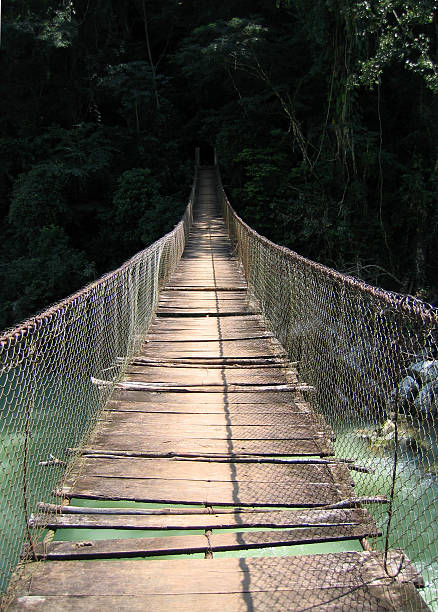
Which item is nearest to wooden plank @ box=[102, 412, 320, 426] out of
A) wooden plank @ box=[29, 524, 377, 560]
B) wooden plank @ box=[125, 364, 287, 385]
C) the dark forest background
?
wooden plank @ box=[125, 364, 287, 385]

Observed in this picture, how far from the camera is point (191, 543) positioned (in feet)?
6.06

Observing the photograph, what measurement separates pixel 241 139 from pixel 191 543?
39.9 ft

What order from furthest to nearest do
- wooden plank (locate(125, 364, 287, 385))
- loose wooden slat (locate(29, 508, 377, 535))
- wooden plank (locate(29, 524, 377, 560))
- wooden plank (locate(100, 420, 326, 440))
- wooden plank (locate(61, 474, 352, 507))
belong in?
wooden plank (locate(125, 364, 287, 385)) → wooden plank (locate(100, 420, 326, 440)) → wooden plank (locate(61, 474, 352, 507)) → loose wooden slat (locate(29, 508, 377, 535)) → wooden plank (locate(29, 524, 377, 560))

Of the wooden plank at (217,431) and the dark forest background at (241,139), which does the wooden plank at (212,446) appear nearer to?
the wooden plank at (217,431)

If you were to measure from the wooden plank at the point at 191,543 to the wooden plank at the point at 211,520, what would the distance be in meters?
0.04

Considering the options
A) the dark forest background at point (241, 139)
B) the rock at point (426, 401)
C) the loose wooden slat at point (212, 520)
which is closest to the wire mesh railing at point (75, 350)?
the loose wooden slat at point (212, 520)

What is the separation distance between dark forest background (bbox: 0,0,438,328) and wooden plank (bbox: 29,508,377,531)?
7.97 meters

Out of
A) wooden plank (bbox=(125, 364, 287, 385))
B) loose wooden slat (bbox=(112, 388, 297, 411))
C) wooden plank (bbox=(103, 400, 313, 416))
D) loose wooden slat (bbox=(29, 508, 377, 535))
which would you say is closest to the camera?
loose wooden slat (bbox=(29, 508, 377, 535))

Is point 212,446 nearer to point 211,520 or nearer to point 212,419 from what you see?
point 212,419

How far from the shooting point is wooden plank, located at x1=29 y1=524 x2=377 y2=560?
1787 millimetres

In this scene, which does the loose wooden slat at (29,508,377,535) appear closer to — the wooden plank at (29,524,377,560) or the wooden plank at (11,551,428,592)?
the wooden plank at (29,524,377,560)

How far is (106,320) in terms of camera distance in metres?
3.30

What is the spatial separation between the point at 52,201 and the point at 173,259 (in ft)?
21.0

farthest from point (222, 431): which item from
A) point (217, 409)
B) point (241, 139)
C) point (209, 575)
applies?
point (241, 139)
